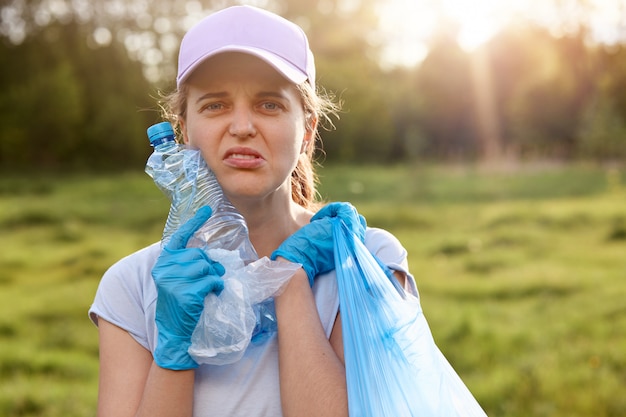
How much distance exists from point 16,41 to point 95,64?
6.45 ft

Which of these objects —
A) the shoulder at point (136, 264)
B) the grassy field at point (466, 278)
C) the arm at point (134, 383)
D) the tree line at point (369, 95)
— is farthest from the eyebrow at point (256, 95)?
the tree line at point (369, 95)

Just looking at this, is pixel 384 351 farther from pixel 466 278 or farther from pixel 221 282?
pixel 466 278

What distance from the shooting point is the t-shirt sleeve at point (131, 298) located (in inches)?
67.9

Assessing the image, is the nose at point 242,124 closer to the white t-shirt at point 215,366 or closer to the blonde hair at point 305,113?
the blonde hair at point 305,113

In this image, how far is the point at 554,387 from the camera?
14.7 ft

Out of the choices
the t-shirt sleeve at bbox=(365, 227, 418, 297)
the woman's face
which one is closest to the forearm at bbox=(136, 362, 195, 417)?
the woman's face

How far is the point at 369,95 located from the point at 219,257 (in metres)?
24.0

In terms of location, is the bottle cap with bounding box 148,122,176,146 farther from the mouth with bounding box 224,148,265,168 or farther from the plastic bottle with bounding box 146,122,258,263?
the mouth with bounding box 224,148,265,168

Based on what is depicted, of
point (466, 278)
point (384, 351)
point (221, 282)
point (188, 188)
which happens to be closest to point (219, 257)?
point (221, 282)

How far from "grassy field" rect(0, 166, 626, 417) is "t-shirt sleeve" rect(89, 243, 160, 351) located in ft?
9.18

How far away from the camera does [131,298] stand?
1.77m

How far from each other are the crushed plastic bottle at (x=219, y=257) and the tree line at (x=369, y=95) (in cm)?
999

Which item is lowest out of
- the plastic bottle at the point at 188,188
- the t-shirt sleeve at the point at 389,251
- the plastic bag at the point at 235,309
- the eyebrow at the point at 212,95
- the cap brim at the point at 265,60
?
the plastic bag at the point at 235,309

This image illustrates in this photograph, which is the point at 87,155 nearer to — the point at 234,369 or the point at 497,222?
the point at 497,222
